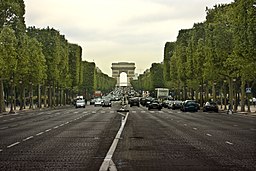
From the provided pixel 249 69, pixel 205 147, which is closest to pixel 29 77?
pixel 249 69

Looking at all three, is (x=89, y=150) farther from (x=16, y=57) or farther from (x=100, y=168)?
(x=16, y=57)

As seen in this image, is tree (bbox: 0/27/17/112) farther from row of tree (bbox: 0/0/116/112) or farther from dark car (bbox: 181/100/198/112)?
dark car (bbox: 181/100/198/112)

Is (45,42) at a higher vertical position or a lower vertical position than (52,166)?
higher

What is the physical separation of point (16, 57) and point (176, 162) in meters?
60.8

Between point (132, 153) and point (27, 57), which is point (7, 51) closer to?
point (27, 57)

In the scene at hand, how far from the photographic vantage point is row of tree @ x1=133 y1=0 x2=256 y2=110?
5181 cm

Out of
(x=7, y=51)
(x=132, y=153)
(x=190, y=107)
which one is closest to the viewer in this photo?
(x=132, y=153)

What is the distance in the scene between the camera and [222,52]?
7212 centimetres

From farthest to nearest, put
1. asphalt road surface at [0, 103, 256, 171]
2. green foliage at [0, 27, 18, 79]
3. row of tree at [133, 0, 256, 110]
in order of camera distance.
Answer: green foliage at [0, 27, 18, 79]
row of tree at [133, 0, 256, 110]
asphalt road surface at [0, 103, 256, 171]

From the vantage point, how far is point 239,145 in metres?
23.1

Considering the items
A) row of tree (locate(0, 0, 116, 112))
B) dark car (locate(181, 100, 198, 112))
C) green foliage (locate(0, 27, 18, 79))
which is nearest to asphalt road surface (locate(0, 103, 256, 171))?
green foliage (locate(0, 27, 18, 79))

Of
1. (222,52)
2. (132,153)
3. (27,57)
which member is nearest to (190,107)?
(222,52)

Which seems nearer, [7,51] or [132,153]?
[132,153]

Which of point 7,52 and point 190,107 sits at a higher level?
point 7,52
